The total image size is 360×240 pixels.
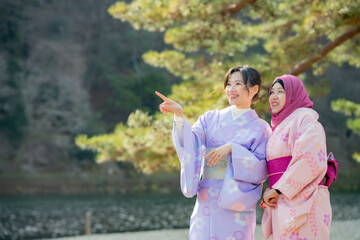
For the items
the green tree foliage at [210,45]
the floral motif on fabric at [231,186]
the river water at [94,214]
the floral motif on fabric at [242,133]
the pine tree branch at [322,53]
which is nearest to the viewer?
the floral motif on fabric at [231,186]

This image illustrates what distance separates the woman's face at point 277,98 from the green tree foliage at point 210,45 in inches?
78.1

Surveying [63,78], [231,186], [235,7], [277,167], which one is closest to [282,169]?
[277,167]

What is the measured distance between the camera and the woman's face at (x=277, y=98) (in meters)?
2.21

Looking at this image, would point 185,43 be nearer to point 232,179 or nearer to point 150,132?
point 150,132

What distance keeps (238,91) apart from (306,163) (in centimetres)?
50

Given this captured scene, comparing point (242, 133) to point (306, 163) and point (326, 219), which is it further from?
point (326, 219)

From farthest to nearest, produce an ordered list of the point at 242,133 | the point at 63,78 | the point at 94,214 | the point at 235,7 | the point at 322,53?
the point at 63,78, the point at 94,214, the point at 235,7, the point at 322,53, the point at 242,133

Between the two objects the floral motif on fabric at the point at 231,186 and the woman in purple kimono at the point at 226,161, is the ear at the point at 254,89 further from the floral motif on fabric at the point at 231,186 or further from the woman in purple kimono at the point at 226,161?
the floral motif on fabric at the point at 231,186

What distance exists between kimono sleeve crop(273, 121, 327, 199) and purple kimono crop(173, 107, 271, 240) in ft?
0.57

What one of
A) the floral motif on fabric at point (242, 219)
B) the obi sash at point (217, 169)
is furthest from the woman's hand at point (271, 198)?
the obi sash at point (217, 169)

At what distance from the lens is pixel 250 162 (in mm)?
2176

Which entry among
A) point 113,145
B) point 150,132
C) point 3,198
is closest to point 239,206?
point 150,132

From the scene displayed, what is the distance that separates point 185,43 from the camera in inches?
208

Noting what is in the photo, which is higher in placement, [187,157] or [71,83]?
[71,83]
